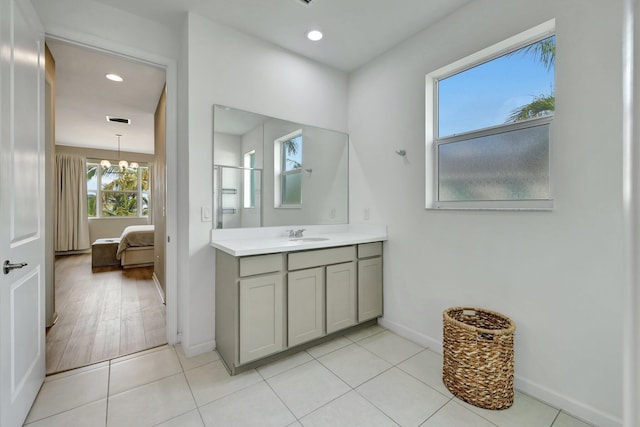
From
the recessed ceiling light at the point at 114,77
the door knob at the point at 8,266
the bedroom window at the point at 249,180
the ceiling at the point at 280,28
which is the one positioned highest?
the ceiling at the point at 280,28

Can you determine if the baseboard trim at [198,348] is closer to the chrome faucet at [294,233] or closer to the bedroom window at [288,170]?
the chrome faucet at [294,233]

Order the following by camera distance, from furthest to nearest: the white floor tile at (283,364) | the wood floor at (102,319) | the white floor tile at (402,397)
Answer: the wood floor at (102,319) < the white floor tile at (283,364) < the white floor tile at (402,397)

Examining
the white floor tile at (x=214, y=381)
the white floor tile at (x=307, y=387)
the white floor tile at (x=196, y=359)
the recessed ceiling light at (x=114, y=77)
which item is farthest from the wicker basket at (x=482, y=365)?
the recessed ceiling light at (x=114, y=77)

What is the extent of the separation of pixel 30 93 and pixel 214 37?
1.28 m

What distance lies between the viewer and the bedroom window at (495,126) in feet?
5.97

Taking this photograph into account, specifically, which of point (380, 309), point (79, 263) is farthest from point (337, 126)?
point (79, 263)

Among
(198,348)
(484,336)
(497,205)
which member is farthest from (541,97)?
(198,348)

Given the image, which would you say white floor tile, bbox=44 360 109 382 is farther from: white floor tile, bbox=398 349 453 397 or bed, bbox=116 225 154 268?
bed, bbox=116 225 154 268

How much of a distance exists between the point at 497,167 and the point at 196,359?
266 cm

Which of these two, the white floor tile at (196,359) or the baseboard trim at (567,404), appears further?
the white floor tile at (196,359)

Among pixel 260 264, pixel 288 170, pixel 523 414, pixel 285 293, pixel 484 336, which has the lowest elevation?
pixel 523 414

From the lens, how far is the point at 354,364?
212 cm

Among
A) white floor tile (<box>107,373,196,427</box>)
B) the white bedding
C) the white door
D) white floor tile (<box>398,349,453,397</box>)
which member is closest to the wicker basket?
white floor tile (<box>398,349,453,397</box>)

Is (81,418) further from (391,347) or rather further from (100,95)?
(100,95)
